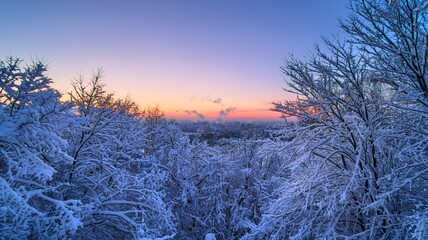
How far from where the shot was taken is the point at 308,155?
723 cm

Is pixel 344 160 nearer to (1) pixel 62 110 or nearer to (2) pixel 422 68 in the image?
(2) pixel 422 68

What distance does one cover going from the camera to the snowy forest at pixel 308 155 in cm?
549

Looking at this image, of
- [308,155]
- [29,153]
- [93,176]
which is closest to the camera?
[29,153]

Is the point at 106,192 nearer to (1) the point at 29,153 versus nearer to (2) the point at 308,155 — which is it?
(1) the point at 29,153

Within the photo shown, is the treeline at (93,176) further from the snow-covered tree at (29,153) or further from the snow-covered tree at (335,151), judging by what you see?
the snow-covered tree at (335,151)

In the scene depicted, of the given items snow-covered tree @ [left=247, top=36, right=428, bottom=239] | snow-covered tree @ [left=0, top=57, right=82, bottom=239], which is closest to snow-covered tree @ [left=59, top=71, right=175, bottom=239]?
snow-covered tree @ [left=0, top=57, right=82, bottom=239]

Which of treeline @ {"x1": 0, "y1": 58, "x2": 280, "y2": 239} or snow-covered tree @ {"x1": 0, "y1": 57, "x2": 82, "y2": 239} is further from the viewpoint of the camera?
treeline @ {"x1": 0, "y1": 58, "x2": 280, "y2": 239}

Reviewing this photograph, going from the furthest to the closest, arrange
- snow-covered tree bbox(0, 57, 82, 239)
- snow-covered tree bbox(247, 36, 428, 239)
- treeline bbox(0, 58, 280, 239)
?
snow-covered tree bbox(247, 36, 428, 239) → treeline bbox(0, 58, 280, 239) → snow-covered tree bbox(0, 57, 82, 239)

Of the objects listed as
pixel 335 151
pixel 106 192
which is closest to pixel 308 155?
pixel 335 151

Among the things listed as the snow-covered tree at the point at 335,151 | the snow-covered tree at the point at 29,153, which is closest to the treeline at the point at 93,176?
the snow-covered tree at the point at 29,153

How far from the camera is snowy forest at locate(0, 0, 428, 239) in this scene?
216 inches

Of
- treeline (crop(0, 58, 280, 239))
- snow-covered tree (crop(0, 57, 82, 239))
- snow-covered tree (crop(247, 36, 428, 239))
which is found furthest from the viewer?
snow-covered tree (crop(247, 36, 428, 239))

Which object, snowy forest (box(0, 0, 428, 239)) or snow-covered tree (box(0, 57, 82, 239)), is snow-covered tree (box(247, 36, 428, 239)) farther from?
snow-covered tree (box(0, 57, 82, 239))

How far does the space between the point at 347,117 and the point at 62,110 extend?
24.3 ft
